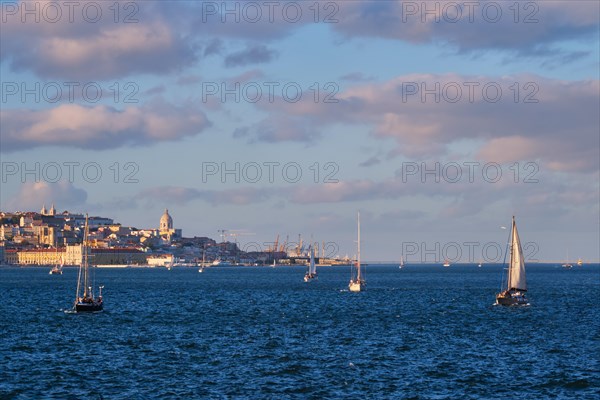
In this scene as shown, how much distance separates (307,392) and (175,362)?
535 inches

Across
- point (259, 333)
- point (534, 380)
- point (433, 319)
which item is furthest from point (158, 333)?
point (534, 380)

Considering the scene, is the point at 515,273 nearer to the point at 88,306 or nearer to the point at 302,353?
the point at 88,306

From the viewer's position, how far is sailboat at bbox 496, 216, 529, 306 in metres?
106

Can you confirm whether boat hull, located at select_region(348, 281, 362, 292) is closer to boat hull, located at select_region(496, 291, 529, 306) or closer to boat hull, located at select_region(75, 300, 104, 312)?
boat hull, located at select_region(496, 291, 529, 306)

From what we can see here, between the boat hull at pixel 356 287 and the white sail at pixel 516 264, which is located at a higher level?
the white sail at pixel 516 264

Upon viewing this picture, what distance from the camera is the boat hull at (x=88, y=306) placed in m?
98.7

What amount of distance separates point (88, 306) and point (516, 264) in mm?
44555

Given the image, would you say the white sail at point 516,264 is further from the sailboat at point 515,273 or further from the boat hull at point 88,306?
the boat hull at point 88,306

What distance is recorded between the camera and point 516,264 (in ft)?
348

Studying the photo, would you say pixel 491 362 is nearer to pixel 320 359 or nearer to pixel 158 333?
pixel 320 359

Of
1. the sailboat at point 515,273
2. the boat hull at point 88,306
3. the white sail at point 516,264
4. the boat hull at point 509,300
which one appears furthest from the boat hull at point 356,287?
the boat hull at point 88,306

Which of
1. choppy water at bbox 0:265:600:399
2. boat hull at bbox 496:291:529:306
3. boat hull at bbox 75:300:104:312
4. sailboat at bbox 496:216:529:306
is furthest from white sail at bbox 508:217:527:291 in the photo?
boat hull at bbox 75:300:104:312

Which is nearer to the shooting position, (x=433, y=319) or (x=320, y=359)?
(x=320, y=359)

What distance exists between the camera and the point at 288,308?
11269 centimetres
